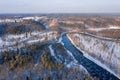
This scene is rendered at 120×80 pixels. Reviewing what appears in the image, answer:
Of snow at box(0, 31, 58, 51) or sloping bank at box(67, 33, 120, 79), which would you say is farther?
snow at box(0, 31, 58, 51)

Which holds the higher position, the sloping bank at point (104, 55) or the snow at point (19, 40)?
the sloping bank at point (104, 55)

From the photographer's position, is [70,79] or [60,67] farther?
[60,67]

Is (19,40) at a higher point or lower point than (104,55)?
lower

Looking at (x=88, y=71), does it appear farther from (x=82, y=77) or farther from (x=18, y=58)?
(x=18, y=58)

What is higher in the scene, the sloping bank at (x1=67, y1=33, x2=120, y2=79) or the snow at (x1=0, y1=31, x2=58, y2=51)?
the sloping bank at (x1=67, y1=33, x2=120, y2=79)

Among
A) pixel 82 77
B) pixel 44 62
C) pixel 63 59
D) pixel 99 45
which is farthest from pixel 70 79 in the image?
pixel 99 45

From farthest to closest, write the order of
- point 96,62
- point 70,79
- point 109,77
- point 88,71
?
point 96,62, point 88,71, point 109,77, point 70,79

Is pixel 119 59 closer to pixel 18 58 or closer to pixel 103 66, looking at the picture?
pixel 103 66

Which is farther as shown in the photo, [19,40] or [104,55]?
[19,40]

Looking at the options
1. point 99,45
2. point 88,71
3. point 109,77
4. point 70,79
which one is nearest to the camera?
point 70,79

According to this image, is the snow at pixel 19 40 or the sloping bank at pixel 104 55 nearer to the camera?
the sloping bank at pixel 104 55
